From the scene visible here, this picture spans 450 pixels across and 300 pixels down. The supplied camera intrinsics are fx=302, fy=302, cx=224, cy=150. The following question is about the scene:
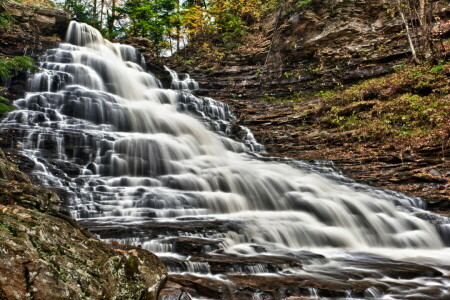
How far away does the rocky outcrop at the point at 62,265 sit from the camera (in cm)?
213

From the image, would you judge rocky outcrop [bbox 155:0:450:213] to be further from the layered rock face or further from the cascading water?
the cascading water

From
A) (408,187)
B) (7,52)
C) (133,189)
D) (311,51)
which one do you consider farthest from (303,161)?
(7,52)

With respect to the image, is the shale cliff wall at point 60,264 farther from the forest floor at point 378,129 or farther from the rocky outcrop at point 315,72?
the rocky outcrop at point 315,72

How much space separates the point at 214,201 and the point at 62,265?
230 inches

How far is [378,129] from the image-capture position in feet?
38.5

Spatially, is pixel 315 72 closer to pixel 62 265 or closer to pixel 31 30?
pixel 31 30

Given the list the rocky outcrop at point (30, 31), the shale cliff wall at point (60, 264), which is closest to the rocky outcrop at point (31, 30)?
the rocky outcrop at point (30, 31)

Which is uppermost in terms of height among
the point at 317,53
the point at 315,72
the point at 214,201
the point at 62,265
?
the point at 317,53

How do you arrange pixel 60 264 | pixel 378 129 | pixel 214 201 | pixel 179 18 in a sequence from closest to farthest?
1. pixel 60 264
2. pixel 214 201
3. pixel 378 129
4. pixel 179 18

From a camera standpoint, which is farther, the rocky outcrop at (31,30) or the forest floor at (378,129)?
the rocky outcrop at (31,30)

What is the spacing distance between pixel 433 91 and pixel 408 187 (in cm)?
Result: 538

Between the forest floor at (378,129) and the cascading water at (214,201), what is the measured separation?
2.91 feet

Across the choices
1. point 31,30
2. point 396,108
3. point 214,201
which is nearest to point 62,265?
point 214,201

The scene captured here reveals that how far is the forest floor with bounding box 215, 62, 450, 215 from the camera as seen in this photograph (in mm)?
9375
